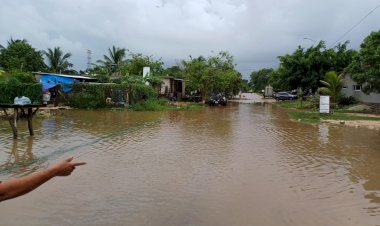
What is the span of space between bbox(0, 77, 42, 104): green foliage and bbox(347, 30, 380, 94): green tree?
70.2ft

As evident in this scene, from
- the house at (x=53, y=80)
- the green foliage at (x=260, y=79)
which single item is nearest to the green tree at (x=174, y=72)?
the house at (x=53, y=80)

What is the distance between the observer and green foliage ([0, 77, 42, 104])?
2664 cm

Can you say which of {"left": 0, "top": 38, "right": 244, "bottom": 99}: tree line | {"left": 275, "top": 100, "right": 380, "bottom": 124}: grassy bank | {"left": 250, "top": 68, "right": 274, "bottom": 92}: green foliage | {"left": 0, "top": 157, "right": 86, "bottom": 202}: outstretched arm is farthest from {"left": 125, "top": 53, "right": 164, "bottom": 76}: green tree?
{"left": 250, "top": 68, "right": 274, "bottom": 92}: green foliage

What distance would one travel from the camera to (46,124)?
1780cm

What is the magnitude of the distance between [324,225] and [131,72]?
4060 cm

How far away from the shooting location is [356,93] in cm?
3550

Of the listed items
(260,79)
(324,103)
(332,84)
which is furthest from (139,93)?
(260,79)

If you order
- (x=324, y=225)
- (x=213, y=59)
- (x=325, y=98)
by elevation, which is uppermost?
(x=213, y=59)

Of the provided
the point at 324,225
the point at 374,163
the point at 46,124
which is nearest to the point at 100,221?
the point at 324,225

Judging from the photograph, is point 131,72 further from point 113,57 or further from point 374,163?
point 374,163

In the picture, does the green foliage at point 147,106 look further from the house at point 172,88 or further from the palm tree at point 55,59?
the palm tree at point 55,59

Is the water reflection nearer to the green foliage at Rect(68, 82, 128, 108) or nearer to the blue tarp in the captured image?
the green foliage at Rect(68, 82, 128, 108)

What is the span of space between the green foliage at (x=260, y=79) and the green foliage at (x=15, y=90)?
104199 mm

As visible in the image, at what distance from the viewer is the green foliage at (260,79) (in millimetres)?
130262
